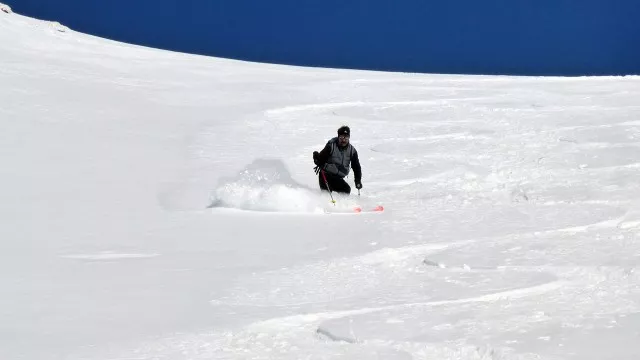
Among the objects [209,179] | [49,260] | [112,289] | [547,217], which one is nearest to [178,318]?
[112,289]

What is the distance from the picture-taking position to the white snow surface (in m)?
4.84

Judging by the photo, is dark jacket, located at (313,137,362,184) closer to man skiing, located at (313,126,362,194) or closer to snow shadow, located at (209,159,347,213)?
man skiing, located at (313,126,362,194)

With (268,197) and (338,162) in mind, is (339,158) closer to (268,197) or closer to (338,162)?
(338,162)

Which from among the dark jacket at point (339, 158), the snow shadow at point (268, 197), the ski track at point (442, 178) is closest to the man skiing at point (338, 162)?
the dark jacket at point (339, 158)

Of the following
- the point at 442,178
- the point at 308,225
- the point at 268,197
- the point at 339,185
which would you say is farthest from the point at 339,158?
the point at 442,178

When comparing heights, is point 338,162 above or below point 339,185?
above

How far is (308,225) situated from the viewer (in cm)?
816

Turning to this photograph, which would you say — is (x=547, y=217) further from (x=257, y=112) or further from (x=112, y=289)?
(x=257, y=112)

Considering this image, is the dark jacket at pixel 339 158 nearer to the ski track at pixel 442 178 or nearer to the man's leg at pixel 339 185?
the man's leg at pixel 339 185

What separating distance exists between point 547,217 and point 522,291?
2751mm

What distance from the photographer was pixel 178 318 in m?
5.18

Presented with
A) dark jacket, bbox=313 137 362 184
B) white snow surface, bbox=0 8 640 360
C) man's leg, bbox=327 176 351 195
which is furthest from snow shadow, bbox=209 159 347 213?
dark jacket, bbox=313 137 362 184

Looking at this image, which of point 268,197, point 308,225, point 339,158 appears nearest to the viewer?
point 308,225

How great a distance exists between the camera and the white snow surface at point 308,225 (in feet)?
15.9
